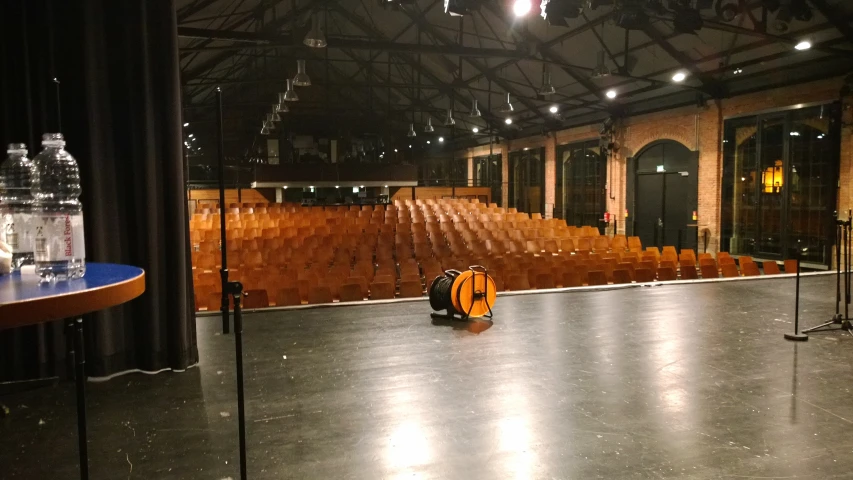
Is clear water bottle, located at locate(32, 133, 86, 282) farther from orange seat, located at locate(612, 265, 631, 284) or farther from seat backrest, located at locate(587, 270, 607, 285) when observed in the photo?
orange seat, located at locate(612, 265, 631, 284)

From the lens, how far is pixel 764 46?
10.5 meters

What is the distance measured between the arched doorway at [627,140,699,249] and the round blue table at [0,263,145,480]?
45.6 feet

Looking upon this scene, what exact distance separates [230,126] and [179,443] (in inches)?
1026

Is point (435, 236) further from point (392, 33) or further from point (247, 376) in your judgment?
Result: point (392, 33)

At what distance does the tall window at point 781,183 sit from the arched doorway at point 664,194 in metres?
0.98

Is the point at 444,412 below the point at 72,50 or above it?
below

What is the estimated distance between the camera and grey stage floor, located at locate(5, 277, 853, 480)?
2.38 m

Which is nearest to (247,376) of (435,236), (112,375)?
(112,375)

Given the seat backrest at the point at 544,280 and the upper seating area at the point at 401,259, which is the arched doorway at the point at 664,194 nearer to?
the upper seating area at the point at 401,259

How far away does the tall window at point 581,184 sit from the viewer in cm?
1677

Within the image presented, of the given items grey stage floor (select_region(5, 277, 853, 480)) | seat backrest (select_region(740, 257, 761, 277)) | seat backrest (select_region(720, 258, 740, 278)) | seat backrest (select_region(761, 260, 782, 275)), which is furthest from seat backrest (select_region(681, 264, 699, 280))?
grey stage floor (select_region(5, 277, 853, 480))

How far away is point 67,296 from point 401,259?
7.59 meters

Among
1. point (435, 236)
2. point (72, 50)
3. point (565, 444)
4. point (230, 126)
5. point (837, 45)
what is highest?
point (230, 126)

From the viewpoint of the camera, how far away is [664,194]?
14344mm
